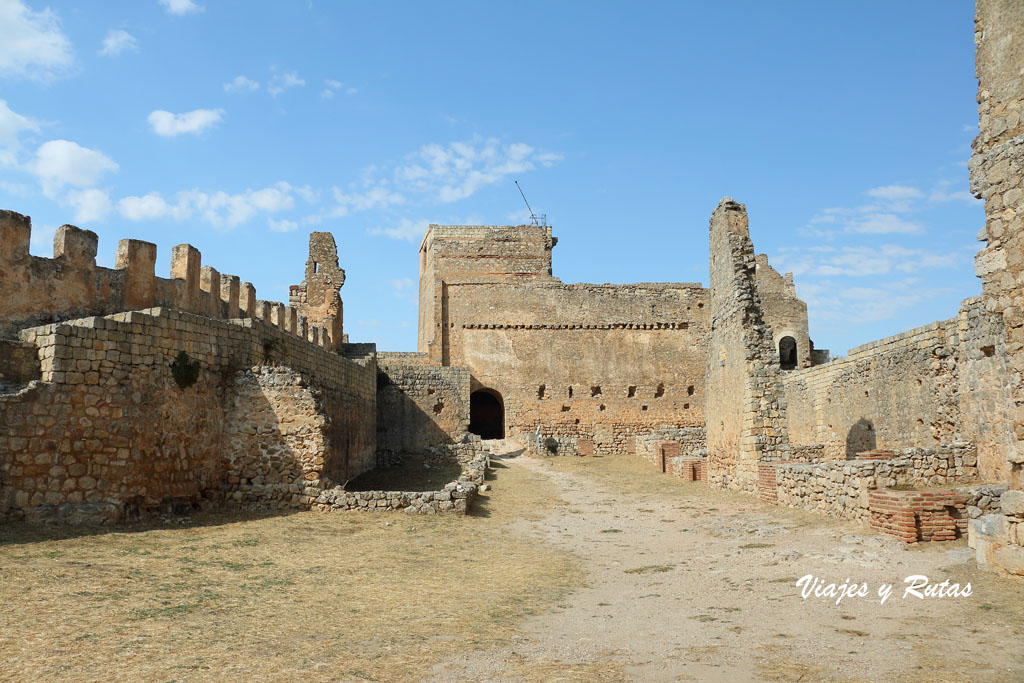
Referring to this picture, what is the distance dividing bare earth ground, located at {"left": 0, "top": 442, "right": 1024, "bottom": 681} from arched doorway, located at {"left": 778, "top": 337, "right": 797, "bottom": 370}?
79.3 feet

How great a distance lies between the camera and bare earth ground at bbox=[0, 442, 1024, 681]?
4227mm

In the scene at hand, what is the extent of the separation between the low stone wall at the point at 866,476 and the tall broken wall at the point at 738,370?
2.25 metres

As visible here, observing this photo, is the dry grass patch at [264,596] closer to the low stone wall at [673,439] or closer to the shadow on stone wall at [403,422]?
the shadow on stone wall at [403,422]

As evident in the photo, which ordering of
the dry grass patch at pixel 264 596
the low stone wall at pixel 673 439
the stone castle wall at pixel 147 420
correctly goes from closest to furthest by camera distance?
the dry grass patch at pixel 264 596
the stone castle wall at pixel 147 420
the low stone wall at pixel 673 439

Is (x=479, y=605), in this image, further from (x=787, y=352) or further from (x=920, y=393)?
(x=787, y=352)

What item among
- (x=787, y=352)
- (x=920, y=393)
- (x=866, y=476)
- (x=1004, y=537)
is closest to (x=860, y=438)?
(x=920, y=393)

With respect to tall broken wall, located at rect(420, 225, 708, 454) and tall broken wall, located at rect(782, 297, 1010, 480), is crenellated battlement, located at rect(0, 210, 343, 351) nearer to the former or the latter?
tall broken wall, located at rect(782, 297, 1010, 480)

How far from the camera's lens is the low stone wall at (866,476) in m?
8.69

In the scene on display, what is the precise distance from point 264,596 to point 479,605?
1767mm

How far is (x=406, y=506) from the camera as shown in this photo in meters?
10.6

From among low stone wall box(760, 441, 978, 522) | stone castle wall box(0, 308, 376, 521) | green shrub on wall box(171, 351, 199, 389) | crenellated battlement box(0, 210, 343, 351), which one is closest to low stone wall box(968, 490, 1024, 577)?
low stone wall box(760, 441, 978, 522)

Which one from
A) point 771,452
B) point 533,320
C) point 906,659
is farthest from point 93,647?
point 533,320

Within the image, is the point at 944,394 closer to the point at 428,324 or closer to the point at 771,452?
the point at 771,452

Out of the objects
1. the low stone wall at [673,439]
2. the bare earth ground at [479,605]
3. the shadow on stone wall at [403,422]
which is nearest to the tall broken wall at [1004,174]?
the bare earth ground at [479,605]
